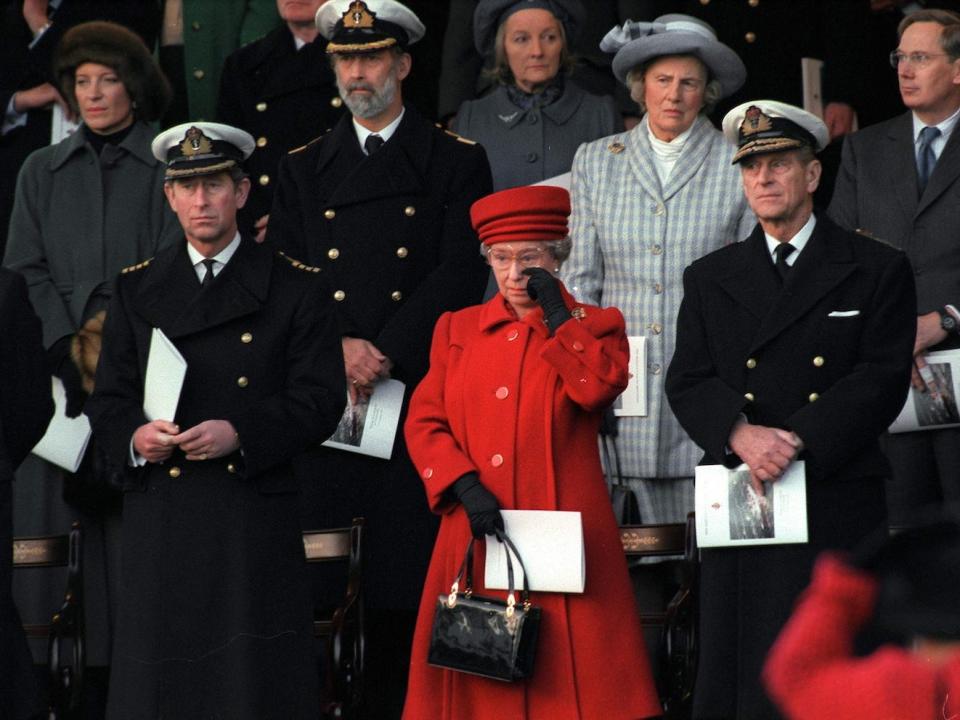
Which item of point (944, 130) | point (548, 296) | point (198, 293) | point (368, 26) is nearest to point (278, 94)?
point (368, 26)

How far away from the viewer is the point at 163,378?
5824 millimetres

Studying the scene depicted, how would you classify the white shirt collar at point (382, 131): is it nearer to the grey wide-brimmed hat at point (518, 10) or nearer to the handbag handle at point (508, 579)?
the grey wide-brimmed hat at point (518, 10)

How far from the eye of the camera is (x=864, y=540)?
18.5ft

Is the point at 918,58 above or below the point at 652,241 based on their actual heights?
above

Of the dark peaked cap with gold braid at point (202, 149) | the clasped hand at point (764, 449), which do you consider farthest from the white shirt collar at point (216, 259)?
the clasped hand at point (764, 449)

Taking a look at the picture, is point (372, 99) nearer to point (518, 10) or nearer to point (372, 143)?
point (372, 143)

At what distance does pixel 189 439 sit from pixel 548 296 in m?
1.16

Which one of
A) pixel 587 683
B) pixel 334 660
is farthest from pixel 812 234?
pixel 334 660

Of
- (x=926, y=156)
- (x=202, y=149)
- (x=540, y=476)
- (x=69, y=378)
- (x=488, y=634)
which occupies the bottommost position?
(x=488, y=634)

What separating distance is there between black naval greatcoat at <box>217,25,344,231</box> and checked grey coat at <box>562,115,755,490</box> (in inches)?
59.9

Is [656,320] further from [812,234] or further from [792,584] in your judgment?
[792,584]

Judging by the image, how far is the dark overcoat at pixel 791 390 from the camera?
18.7 ft

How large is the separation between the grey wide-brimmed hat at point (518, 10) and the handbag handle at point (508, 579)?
3.11 m

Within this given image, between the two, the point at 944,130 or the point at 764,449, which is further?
the point at 944,130
